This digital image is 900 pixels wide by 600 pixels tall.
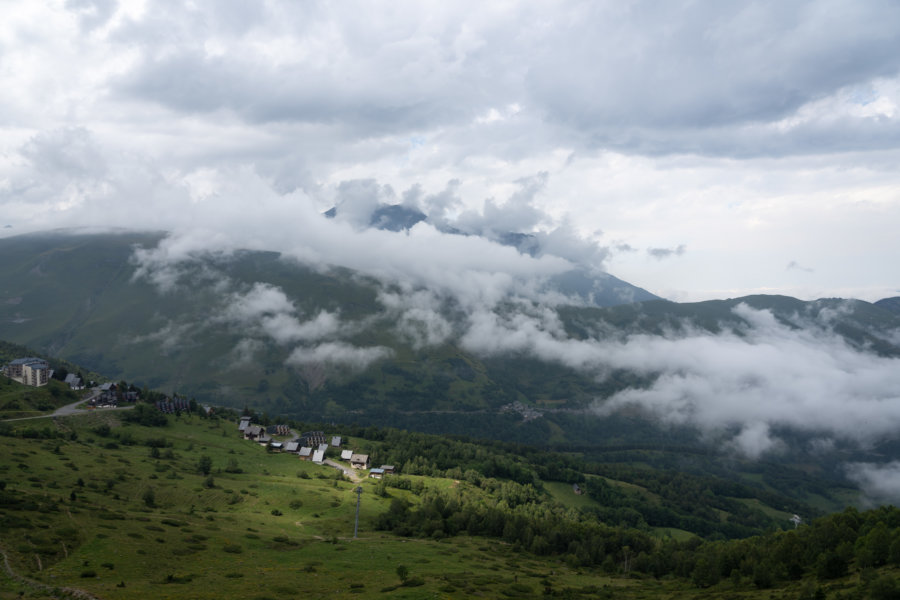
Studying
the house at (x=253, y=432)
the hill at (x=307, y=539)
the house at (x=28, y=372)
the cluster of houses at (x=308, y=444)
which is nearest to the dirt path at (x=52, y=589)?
the hill at (x=307, y=539)

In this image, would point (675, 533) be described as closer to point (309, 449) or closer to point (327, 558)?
point (309, 449)

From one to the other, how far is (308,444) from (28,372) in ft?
324

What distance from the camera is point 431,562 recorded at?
83.1 meters

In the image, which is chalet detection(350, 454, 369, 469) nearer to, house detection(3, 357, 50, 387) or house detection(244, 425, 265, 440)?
house detection(244, 425, 265, 440)

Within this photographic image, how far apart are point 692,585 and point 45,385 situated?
631 feet

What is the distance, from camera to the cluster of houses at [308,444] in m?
166

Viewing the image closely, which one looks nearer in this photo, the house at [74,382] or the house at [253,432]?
the house at [74,382]

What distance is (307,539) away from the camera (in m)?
89.6

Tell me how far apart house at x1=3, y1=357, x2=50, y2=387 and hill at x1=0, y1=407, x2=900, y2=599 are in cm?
4106

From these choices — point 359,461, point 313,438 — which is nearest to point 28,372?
point 313,438

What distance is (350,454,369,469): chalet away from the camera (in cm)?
16775

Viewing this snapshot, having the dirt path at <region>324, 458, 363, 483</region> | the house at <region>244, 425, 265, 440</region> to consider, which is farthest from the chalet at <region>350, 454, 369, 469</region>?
the house at <region>244, 425, 265, 440</region>

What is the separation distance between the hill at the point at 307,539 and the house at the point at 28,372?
41.1 m

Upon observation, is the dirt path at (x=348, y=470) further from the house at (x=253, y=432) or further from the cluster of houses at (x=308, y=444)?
the house at (x=253, y=432)
